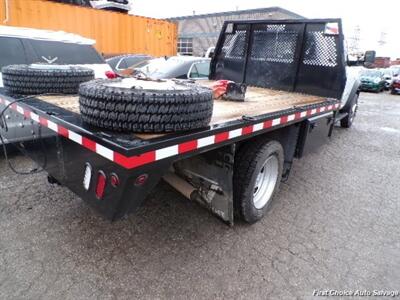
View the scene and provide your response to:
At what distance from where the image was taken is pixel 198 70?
7.62 m

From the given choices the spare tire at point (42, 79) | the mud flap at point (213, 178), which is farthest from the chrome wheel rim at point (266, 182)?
the spare tire at point (42, 79)

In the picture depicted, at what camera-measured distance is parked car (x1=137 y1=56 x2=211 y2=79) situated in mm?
7305

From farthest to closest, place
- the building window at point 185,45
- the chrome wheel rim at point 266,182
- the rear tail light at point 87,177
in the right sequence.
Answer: the building window at point 185,45, the chrome wheel rim at point 266,182, the rear tail light at point 87,177

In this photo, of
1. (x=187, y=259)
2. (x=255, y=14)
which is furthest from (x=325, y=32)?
(x=255, y=14)

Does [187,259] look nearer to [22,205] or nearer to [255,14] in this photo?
[22,205]

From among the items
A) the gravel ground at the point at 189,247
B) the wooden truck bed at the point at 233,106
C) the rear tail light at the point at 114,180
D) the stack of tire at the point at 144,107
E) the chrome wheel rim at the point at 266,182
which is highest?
the stack of tire at the point at 144,107

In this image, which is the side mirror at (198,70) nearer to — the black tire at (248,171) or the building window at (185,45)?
the black tire at (248,171)

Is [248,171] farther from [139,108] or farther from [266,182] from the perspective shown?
[139,108]

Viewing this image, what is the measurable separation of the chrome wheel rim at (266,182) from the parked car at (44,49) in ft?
8.62

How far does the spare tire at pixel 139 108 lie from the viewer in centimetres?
174

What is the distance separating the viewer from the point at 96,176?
1.88 m

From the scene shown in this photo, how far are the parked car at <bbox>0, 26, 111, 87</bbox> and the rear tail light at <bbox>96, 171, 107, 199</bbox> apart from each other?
2.56m

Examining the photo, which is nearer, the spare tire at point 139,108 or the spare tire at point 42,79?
the spare tire at point 139,108

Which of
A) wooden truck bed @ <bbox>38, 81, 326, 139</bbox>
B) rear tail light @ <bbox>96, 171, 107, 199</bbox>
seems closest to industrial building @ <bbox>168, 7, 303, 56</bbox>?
wooden truck bed @ <bbox>38, 81, 326, 139</bbox>
